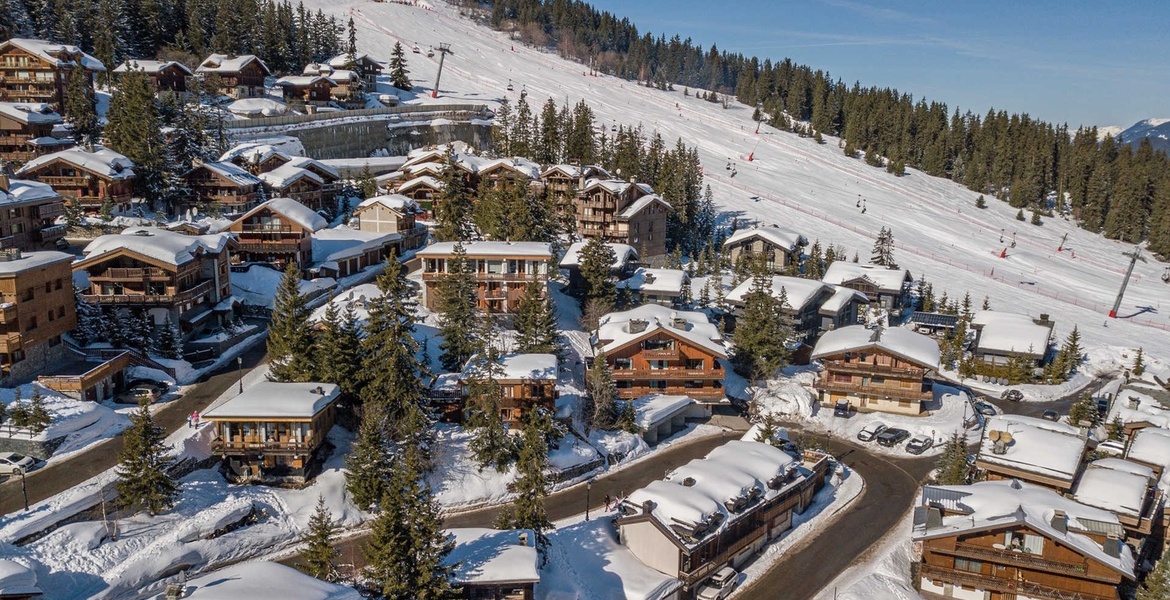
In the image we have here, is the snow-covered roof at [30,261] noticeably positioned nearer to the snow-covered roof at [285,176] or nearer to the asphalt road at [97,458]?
the asphalt road at [97,458]

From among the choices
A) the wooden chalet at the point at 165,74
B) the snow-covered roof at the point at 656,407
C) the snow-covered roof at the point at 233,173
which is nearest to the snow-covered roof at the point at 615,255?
the snow-covered roof at the point at 656,407

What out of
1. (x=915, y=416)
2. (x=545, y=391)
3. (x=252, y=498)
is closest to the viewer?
(x=252, y=498)

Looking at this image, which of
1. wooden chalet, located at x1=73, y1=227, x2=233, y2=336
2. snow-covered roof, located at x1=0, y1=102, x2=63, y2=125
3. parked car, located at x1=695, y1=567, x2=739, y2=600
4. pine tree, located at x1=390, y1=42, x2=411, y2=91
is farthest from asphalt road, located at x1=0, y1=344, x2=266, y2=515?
pine tree, located at x1=390, y1=42, x2=411, y2=91

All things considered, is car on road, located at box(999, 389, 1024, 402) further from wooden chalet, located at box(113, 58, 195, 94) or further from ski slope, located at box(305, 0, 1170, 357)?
wooden chalet, located at box(113, 58, 195, 94)

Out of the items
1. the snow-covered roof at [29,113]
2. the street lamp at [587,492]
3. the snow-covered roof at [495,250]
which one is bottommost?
the street lamp at [587,492]

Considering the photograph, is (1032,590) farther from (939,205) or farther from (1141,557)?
(939,205)

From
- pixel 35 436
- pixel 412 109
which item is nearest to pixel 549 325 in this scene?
pixel 35 436
